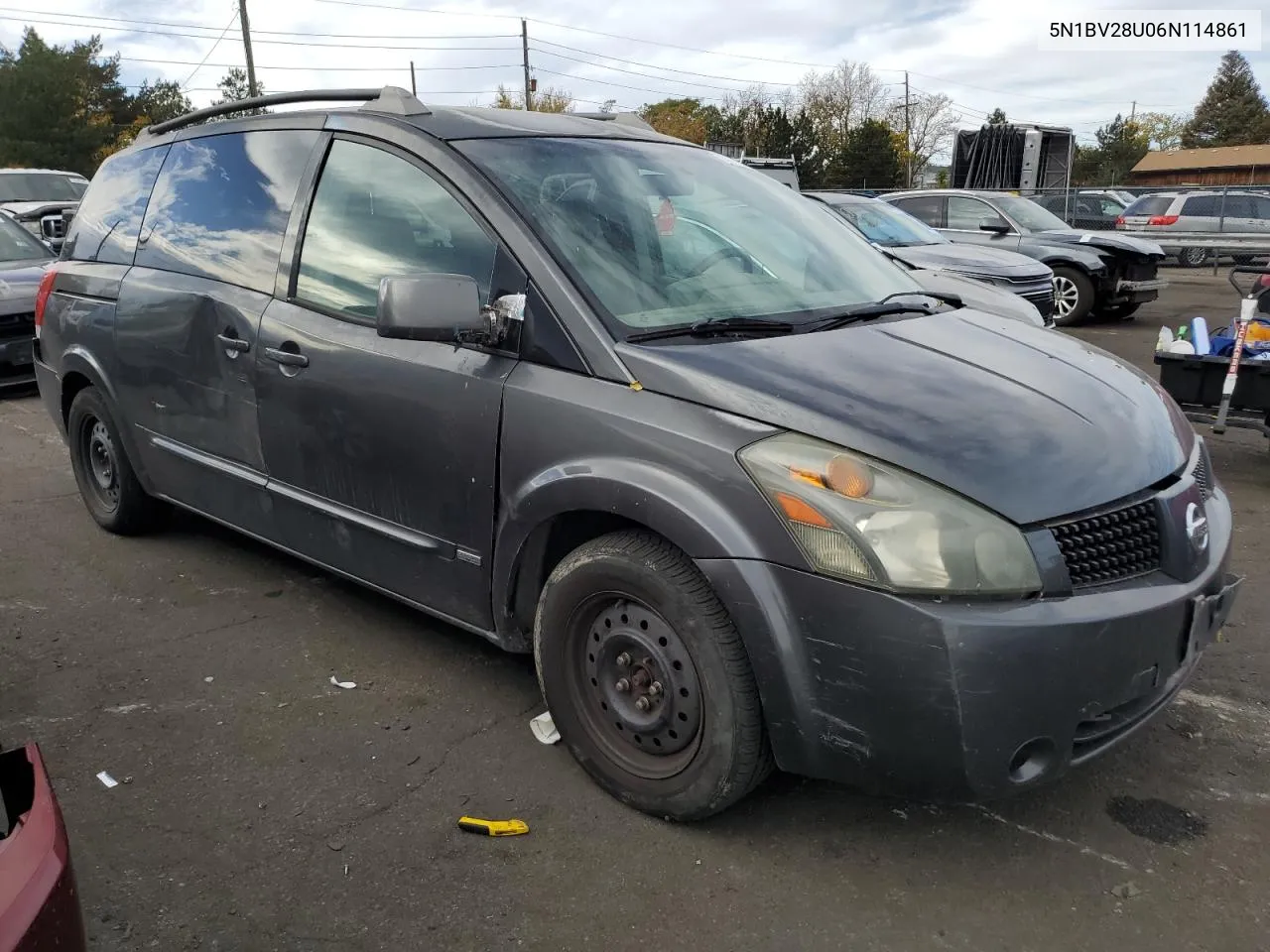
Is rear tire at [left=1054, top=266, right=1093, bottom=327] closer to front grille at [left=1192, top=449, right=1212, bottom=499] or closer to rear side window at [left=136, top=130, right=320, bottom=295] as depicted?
front grille at [left=1192, top=449, right=1212, bottom=499]

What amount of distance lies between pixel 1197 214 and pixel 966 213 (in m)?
10.6

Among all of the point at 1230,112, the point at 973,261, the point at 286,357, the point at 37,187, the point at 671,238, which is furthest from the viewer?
the point at 1230,112

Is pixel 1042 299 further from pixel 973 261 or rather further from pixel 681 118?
pixel 681 118

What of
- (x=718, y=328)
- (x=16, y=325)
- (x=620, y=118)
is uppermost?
(x=620, y=118)

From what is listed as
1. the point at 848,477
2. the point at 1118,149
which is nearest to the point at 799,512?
the point at 848,477

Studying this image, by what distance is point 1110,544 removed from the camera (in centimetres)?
235

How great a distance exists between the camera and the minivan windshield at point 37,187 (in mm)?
16672

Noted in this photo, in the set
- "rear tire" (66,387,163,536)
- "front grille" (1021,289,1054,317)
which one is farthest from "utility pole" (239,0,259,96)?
"rear tire" (66,387,163,536)

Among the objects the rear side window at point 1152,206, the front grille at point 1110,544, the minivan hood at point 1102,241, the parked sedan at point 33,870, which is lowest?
the parked sedan at point 33,870

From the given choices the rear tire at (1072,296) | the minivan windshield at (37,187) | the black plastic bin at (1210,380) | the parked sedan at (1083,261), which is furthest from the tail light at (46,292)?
the minivan windshield at (37,187)

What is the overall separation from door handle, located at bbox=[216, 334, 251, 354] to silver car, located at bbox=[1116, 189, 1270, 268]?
2047cm

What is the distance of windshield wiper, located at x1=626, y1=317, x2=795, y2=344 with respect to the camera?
2.75 m

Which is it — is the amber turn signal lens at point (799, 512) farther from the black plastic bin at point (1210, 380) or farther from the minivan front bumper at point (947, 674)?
the black plastic bin at point (1210, 380)

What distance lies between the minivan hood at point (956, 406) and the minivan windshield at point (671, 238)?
9.8 inches
